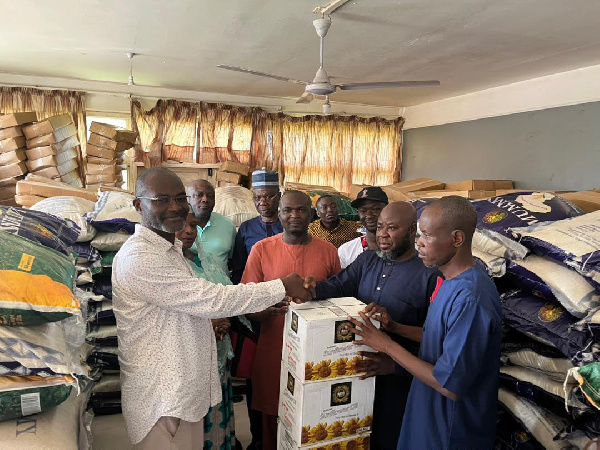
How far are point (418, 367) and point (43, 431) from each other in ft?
3.66

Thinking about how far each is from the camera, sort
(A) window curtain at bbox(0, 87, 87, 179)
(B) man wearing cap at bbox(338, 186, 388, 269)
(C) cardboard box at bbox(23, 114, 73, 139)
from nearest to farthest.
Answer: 1. (B) man wearing cap at bbox(338, 186, 388, 269)
2. (C) cardboard box at bbox(23, 114, 73, 139)
3. (A) window curtain at bbox(0, 87, 87, 179)

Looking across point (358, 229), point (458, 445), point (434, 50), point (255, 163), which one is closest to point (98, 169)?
point (255, 163)

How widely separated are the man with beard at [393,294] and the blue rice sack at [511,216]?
13.5 inches

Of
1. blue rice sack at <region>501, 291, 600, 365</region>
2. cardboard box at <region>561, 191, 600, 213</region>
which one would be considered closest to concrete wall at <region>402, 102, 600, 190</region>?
cardboard box at <region>561, 191, 600, 213</region>

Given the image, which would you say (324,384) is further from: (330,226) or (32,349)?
(330,226)

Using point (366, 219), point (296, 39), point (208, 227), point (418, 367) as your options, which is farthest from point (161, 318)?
point (296, 39)

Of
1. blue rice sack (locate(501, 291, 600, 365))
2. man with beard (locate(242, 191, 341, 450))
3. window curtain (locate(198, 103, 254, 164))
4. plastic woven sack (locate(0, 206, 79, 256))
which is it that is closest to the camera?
blue rice sack (locate(501, 291, 600, 365))

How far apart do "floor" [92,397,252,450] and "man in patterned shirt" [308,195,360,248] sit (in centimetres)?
142

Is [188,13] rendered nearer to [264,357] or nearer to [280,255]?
[280,255]

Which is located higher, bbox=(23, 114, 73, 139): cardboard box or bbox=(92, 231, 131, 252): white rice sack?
bbox=(23, 114, 73, 139): cardboard box

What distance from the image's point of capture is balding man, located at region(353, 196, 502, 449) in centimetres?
125

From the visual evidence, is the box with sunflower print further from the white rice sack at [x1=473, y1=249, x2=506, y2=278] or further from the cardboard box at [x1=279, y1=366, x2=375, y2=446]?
the white rice sack at [x1=473, y1=249, x2=506, y2=278]

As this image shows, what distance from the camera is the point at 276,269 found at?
205 centimetres

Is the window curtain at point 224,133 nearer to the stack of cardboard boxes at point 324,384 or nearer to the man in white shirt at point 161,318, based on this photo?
the man in white shirt at point 161,318
